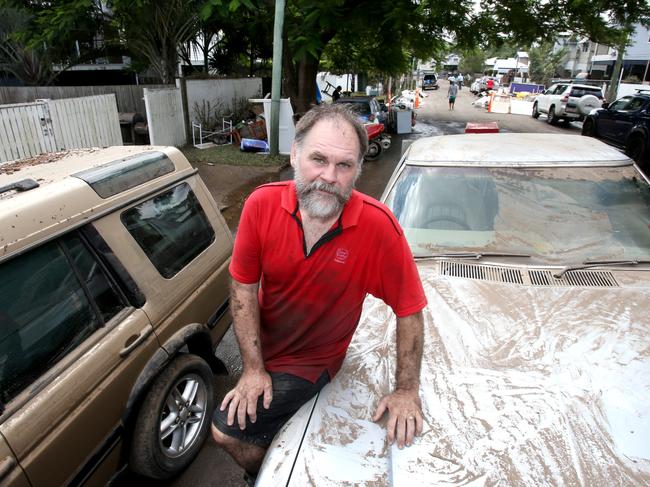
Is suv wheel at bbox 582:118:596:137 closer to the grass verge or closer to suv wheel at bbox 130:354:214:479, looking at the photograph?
the grass verge

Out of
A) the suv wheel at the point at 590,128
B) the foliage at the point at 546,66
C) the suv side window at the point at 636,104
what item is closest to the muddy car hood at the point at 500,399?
the suv side window at the point at 636,104

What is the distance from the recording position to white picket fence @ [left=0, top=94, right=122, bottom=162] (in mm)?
7352

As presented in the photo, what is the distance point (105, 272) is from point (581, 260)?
274 cm

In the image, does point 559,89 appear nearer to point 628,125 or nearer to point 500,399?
point 628,125

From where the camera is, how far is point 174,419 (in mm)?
2582

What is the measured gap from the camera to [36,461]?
1.74 metres

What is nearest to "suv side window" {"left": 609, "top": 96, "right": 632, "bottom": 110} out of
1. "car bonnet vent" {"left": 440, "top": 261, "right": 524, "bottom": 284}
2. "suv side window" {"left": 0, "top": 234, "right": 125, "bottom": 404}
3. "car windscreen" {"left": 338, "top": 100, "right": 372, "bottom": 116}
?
"car windscreen" {"left": 338, "top": 100, "right": 372, "bottom": 116}

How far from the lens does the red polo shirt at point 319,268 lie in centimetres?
179

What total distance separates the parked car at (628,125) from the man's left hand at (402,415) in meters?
11.9

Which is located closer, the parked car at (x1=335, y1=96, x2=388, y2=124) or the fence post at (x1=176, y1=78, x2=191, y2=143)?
the fence post at (x1=176, y1=78, x2=191, y2=143)

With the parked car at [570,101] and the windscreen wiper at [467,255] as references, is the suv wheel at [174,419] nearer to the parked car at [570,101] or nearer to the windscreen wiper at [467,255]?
the windscreen wiper at [467,255]

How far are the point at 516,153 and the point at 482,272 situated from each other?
1141 millimetres

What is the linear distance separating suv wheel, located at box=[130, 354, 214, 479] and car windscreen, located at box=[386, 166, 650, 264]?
164 centimetres

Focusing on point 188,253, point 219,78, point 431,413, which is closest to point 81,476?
point 188,253
